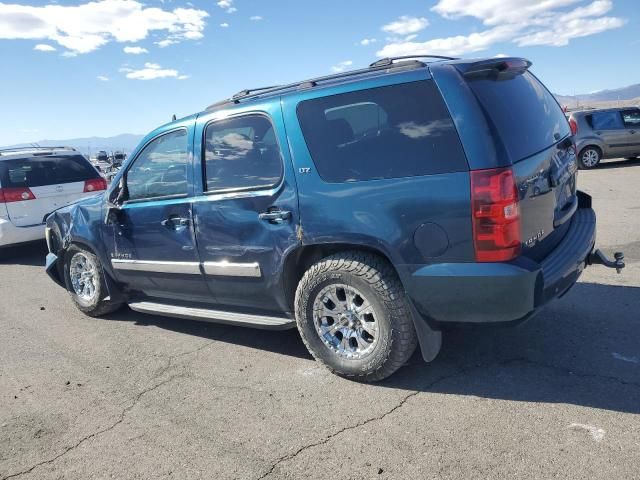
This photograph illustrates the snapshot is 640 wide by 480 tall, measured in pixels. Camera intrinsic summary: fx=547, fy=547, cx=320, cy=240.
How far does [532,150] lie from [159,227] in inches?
115

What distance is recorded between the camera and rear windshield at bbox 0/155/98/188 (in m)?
8.45

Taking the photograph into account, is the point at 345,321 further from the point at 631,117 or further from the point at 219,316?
the point at 631,117

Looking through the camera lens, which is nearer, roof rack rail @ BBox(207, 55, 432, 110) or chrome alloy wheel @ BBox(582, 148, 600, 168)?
roof rack rail @ BBox(207, 55, 432, 110)

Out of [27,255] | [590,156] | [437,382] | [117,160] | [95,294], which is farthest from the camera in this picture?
[117,160]

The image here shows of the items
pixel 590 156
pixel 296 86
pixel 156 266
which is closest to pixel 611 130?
pixel 590 156

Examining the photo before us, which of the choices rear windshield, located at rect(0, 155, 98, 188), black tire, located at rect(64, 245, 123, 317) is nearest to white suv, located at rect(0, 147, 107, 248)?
rear windshield, located at rect(0, 155, 98, 188)

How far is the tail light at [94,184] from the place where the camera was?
9102mm

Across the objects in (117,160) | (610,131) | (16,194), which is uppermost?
(117,160)

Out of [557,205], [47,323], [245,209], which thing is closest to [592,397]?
[557,205]

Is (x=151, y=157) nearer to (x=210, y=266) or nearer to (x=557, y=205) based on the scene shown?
(x=210, y=266)

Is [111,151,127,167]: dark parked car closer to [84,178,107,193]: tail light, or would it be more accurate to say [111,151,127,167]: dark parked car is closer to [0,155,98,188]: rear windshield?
[84,178,107,193]: tail light

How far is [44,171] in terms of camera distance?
344 inches

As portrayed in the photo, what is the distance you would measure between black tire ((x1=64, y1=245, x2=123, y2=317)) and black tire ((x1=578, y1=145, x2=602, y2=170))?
563 inches

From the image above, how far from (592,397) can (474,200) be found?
1386mm
